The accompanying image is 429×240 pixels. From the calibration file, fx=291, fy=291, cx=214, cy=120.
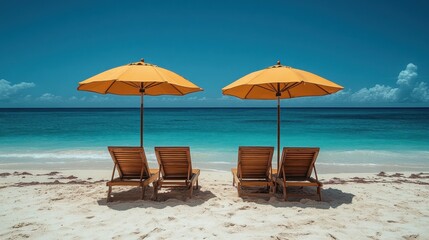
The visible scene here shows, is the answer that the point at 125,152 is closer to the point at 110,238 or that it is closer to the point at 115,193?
the point at 115,193

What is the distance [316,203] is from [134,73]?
3.49 m

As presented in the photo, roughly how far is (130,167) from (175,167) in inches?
29.2

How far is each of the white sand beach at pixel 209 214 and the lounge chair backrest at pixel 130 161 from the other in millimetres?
431

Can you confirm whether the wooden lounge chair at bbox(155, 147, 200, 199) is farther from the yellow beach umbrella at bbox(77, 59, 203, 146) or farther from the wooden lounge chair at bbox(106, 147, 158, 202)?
the yellow beach umbrella at bbox(77, 59, 203, 146)

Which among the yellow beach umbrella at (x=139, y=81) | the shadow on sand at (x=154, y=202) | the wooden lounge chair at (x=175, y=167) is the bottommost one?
the shadow on sand at (x=154, y=202)

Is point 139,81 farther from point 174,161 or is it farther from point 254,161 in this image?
point 254,161

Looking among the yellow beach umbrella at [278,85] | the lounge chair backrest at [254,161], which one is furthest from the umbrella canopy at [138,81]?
the lounge chair backrest at [254,161]

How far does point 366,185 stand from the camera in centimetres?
603

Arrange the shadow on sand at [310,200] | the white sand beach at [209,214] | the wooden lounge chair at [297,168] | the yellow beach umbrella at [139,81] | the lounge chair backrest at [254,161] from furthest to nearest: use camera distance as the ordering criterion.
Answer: the lounge chair backrest at [254,161] → the wooden lounge chair at [297,168] → the shadow on sand at [310,200] → the yellow beach umbrella at [139,81] → the white sand beach at [209,214]

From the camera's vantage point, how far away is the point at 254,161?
493 cm

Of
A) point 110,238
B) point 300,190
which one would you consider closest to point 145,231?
point 110,238

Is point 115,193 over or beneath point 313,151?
beneath

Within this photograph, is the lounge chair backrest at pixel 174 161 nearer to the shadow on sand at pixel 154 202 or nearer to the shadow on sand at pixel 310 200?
the shadow on sand at pixel 154 202

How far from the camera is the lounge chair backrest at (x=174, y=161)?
471cm
